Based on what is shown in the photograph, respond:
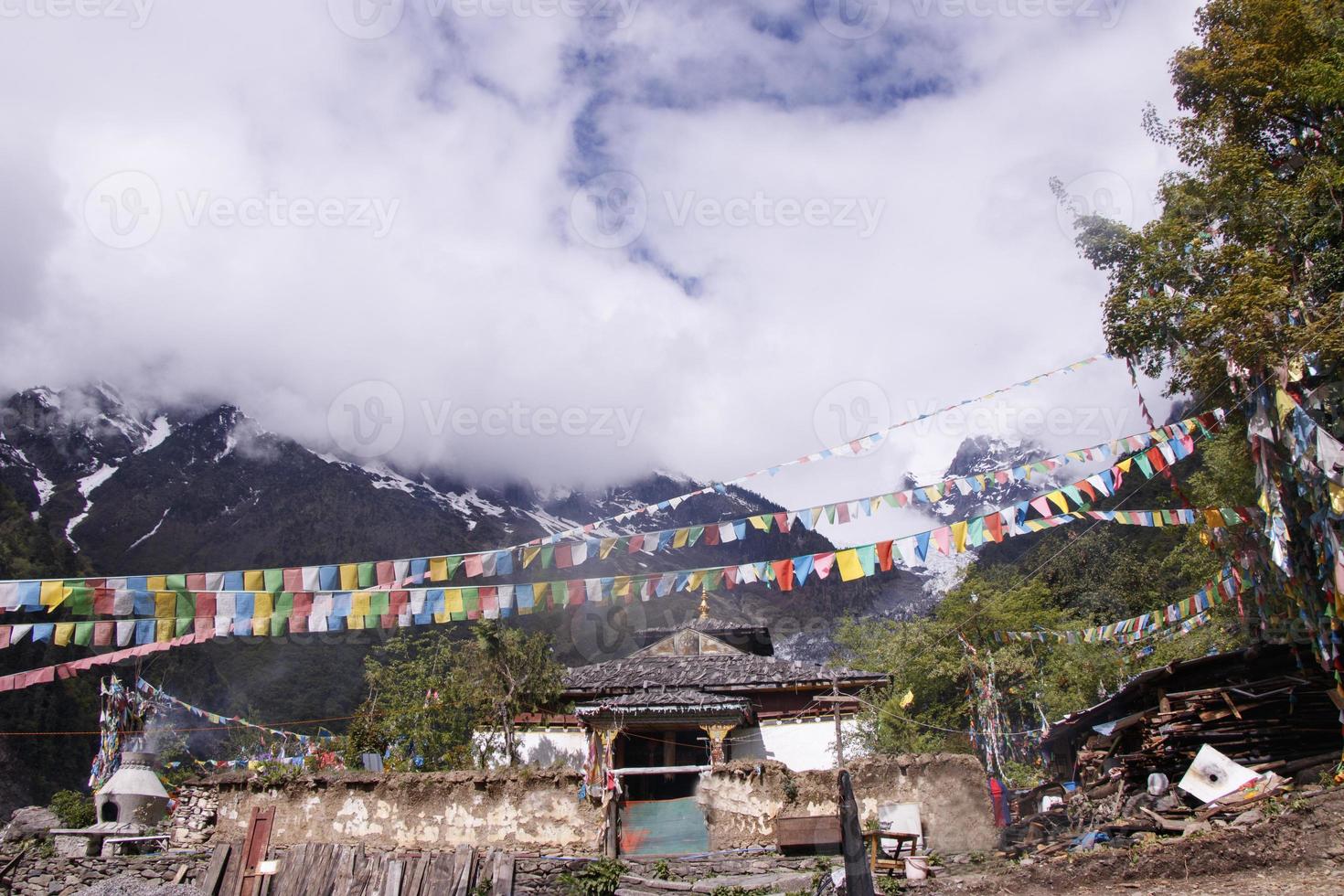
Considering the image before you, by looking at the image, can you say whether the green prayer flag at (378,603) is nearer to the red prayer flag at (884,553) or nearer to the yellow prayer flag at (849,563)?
the yellow prayer flag at (849,563)

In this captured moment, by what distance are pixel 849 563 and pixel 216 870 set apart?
11.0m

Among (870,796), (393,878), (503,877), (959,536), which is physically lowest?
(503,877)

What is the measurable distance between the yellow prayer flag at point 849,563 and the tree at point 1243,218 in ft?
19.6

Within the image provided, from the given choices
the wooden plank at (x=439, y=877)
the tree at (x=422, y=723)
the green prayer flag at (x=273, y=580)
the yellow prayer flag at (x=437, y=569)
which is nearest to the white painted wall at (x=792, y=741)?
the tree at (x=422, y=723)

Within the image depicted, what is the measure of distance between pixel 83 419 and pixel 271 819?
218 feet

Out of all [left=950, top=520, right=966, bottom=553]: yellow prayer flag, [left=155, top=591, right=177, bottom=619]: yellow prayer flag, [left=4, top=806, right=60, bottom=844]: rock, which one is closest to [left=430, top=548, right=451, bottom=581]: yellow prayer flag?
[left=155, top=591, right=177, bottom=619]: yellow prayer flag

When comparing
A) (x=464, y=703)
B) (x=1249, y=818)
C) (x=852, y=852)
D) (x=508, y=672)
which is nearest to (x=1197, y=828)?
(x=1249, y=818)

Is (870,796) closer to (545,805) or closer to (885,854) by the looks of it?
(885,854)

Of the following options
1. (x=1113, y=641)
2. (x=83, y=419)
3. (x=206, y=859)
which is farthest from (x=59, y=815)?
(x=83, y=419)

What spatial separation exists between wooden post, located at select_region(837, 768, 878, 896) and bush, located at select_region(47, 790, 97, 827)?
19370 mm

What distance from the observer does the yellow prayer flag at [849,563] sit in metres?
12.8

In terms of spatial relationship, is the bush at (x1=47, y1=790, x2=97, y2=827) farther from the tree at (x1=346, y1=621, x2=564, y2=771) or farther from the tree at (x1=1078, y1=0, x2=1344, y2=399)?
the tree at (x1=1078, y1=0, x2=1344, y2=399)

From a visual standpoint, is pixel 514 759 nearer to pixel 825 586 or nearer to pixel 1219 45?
pixel 1219 45

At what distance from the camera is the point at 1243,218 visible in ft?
45.4
